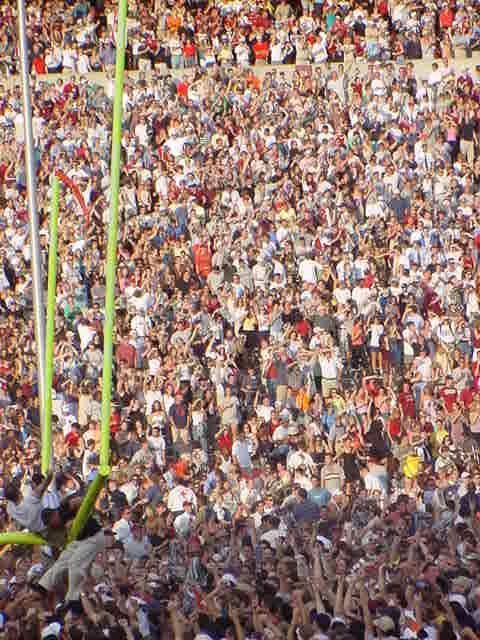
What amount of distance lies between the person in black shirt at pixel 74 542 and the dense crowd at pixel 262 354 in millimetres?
3837

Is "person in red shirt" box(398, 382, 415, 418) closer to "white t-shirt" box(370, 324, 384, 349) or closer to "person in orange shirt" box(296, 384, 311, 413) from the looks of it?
"person in orange shirt" box(296, 384, 311, 413)

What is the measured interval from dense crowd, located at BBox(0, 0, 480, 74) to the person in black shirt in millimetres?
21308

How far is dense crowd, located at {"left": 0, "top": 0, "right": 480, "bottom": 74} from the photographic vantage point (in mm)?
26734

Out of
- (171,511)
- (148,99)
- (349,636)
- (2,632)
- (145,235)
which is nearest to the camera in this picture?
(349,636)

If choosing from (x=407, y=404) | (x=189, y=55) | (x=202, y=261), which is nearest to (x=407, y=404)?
(x=407, y=404)

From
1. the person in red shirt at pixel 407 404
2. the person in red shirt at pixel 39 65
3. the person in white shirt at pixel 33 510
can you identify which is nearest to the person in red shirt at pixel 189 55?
the person in red shirt at pixel 39 65

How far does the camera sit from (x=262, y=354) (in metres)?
19.4

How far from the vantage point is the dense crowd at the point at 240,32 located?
2673cm

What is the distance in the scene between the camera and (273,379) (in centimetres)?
1880

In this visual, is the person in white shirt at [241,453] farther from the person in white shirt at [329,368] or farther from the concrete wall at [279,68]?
the concrete wall at [279,68]

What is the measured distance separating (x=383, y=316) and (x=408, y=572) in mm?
7904

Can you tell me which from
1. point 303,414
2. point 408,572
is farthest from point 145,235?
point 408,572

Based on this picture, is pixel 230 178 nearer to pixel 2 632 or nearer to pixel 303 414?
pixel 303 414

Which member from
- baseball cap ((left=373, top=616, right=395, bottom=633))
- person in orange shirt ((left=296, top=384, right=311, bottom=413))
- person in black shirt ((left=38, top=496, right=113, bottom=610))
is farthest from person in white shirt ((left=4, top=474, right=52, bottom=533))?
person in orange shirt ((left=296, top=384, right=311, bottom=413))
